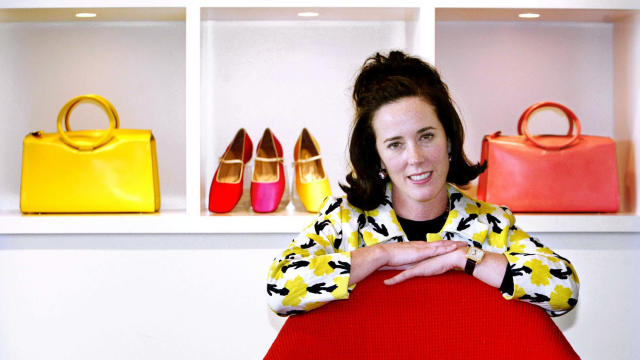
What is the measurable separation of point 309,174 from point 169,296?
1.68 ft

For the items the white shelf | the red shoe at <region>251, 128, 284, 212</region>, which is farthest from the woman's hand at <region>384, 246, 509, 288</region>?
the red shoe at <region>251, 128, 284, 212</region>

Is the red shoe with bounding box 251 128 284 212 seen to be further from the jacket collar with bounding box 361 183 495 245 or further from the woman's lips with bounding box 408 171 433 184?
the woman's lips with bounding box 408 171 433 184

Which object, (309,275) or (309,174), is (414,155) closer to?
(309,275)

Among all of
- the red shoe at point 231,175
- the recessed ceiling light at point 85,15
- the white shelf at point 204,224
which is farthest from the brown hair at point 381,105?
the recessed ceiling light at point 85,15

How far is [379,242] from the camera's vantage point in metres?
1.26

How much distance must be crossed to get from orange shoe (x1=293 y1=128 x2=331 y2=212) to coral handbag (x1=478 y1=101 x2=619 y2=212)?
453mm

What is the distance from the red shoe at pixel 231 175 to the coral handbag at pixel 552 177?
2.25ft

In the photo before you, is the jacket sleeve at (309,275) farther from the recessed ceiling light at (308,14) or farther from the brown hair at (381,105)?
the recessed ceiling light at (308,14)

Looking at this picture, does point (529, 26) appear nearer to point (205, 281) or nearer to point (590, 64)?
point (590, 64)

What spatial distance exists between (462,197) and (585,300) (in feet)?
2.66

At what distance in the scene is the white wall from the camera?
1.88 metres

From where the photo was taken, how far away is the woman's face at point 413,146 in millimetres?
1197

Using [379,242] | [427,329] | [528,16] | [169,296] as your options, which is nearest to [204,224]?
[169,296]

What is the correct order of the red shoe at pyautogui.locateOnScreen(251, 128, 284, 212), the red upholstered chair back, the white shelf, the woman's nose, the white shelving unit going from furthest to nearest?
the white shelving unit → the red shoe at pyautogui.locateOnScreen(251, 128, 284, 212) → the white shelf → the woman's nose → the red upholstered chair back
